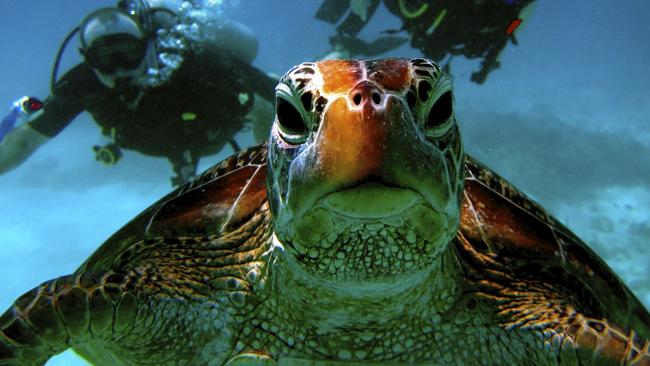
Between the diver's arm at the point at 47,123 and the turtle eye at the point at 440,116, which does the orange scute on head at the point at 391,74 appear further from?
the diver's arm at the point at 47,123

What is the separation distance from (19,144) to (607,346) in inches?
326

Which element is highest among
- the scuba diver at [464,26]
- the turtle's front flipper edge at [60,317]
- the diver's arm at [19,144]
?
the scuba diver at [464,26]

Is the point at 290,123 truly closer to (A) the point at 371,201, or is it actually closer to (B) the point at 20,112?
(A) the point at 371,201

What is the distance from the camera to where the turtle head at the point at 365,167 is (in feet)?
3.77

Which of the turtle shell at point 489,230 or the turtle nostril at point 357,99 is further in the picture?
the turtle shell at point 489,230

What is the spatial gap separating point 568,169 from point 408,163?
17.8 metres

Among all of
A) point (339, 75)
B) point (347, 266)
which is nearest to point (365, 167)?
point (339, 75)

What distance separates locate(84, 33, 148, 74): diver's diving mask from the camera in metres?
6.14

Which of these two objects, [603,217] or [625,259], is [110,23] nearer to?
[625,259]

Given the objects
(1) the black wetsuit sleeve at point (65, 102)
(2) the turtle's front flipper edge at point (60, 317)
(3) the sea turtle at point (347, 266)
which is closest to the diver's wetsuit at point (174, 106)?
(1) the black wetsuit sleeve at point (65, 102)

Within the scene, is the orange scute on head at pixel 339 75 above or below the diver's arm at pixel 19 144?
below

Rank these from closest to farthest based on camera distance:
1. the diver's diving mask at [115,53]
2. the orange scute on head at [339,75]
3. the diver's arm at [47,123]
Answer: the orange scute on head at [339,75] → the diver's diving mask at [115,53] → the diver's arm at [47,123]

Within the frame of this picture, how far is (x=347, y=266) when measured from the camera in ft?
4.78

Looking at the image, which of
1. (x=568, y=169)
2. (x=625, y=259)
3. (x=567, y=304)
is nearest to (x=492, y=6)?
(x=567, y=304)
